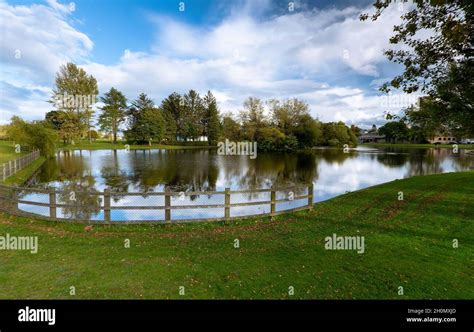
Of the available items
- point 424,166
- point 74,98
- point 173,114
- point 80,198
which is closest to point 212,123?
point 173,114

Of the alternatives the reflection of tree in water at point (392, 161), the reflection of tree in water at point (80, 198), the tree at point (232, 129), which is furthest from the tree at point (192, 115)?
the reflection of tree in water at point (80, 198)

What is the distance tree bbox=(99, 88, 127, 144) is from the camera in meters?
76.5

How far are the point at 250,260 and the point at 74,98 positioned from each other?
70697 millimetres

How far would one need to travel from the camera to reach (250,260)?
20.3 feet

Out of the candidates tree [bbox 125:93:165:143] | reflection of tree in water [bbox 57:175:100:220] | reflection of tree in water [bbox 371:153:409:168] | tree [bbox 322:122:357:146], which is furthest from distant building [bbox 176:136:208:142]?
reflection of tree in water [bbox 57:175:100:220]

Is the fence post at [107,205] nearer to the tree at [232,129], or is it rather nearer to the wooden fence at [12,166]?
the wooden fence at [12,166]

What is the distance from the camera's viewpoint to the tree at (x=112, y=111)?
251 feet

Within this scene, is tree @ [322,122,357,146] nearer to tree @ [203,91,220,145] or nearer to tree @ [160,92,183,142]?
tree @ [203,91,220,145]

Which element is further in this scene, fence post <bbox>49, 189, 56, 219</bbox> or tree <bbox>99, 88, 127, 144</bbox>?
tree <bbox>99, 88, 127, 144</bbox>

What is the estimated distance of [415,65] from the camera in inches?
393

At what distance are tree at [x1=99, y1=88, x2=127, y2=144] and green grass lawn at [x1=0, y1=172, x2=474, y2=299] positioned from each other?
249ft

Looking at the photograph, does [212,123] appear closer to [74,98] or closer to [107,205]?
[74,98]
